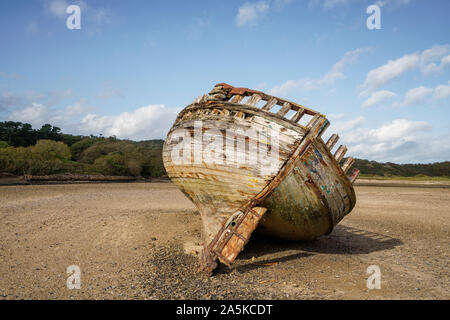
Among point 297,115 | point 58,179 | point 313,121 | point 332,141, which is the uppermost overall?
point 297,115

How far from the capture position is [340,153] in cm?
543

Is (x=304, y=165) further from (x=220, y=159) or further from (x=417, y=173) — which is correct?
(x=417, y=173)

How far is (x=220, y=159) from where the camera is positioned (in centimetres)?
479

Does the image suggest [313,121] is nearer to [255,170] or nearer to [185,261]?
[255,170]

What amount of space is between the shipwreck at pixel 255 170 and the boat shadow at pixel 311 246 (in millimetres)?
502

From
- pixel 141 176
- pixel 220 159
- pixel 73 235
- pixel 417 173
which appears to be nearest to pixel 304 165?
pixel 220 159

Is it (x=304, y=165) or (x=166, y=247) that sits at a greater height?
(x=304, y=165)

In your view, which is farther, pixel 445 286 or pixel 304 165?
pixel 304 165
